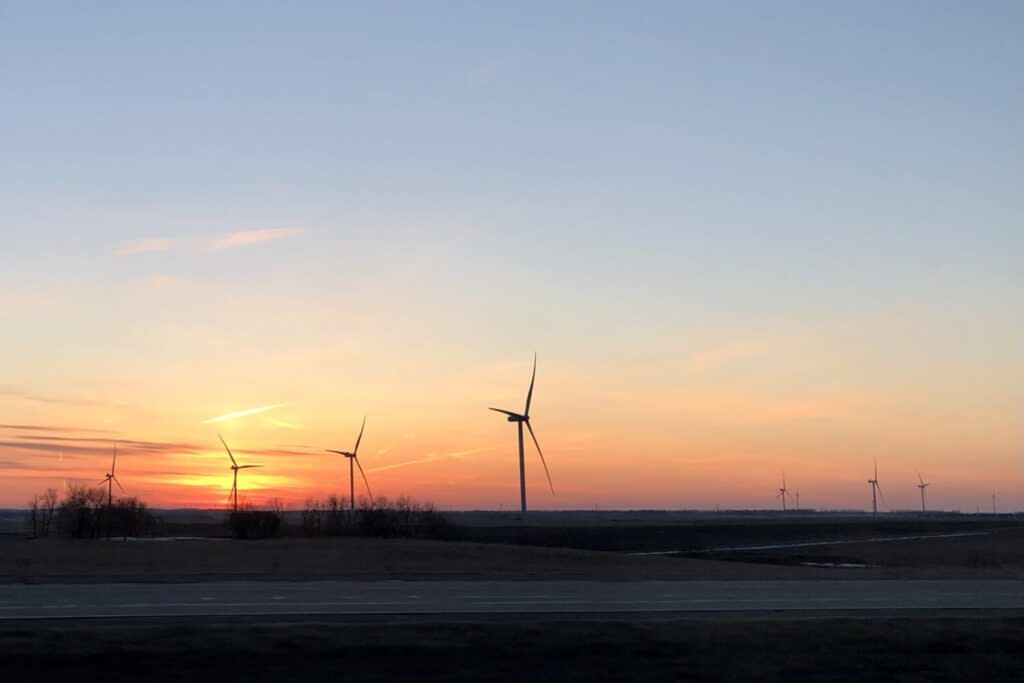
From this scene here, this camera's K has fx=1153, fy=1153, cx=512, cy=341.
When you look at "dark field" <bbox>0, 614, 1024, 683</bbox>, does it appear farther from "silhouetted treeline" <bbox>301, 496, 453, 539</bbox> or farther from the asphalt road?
"silhouetted treeline" <bbox>301, 496, 453, 539</bbox>

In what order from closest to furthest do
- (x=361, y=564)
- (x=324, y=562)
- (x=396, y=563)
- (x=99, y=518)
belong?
1. (x=324, y=562)
2. (x=361, y=564)
3. (x=396, y=563)
4. (x=99, y=518)

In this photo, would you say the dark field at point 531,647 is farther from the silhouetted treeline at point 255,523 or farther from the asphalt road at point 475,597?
the silhouetted treeline at point 255,523

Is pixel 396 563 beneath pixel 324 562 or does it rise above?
beneath

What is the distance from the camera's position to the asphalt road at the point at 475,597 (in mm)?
23219

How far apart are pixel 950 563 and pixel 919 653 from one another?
42580mm

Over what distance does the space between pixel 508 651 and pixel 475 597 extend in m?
9.37

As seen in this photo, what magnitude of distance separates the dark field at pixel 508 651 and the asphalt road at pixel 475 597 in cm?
263

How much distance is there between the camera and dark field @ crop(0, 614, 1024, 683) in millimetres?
15758

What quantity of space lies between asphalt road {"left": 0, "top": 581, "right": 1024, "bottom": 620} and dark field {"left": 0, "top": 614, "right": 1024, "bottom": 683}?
8.62 feet

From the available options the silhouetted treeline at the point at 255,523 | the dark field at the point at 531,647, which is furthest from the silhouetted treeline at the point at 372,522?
the dark field at the point at 531,647

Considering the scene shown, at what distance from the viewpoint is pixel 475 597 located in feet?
87.9

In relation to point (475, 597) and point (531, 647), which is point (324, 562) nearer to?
point (475, 597)

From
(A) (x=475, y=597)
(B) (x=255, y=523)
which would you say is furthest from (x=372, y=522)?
(A) (x=475, y=597)

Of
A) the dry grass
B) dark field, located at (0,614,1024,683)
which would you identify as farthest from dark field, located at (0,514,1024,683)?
the dry grass
